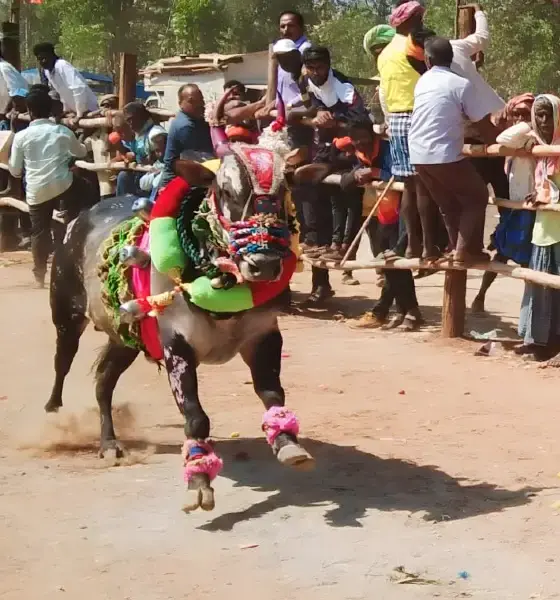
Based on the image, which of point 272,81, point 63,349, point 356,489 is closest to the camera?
point 356,489

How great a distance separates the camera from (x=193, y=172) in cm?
562

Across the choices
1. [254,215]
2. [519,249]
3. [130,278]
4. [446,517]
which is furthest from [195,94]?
[446,517]

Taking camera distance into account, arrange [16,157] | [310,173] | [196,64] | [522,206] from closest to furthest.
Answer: [310,173]
[522,206]
[16,157]
[196,64]

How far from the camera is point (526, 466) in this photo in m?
6.24

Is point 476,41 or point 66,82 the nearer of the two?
point 476,41

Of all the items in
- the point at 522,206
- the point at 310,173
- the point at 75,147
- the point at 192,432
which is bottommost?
the point at 192,432

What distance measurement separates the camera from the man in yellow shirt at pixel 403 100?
31.4 ft

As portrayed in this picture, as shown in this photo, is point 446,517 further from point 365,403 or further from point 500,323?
point 500,323

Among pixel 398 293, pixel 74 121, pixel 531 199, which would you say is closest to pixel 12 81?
pixel 74 121

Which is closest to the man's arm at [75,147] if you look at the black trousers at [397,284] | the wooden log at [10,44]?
the black trousers at [397,284]

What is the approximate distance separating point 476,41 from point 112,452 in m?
4.58

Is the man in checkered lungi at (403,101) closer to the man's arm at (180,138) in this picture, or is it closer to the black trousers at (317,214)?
the black trousers at (317,214)

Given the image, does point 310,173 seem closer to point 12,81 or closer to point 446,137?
point 446,137

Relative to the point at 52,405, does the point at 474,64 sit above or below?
above
